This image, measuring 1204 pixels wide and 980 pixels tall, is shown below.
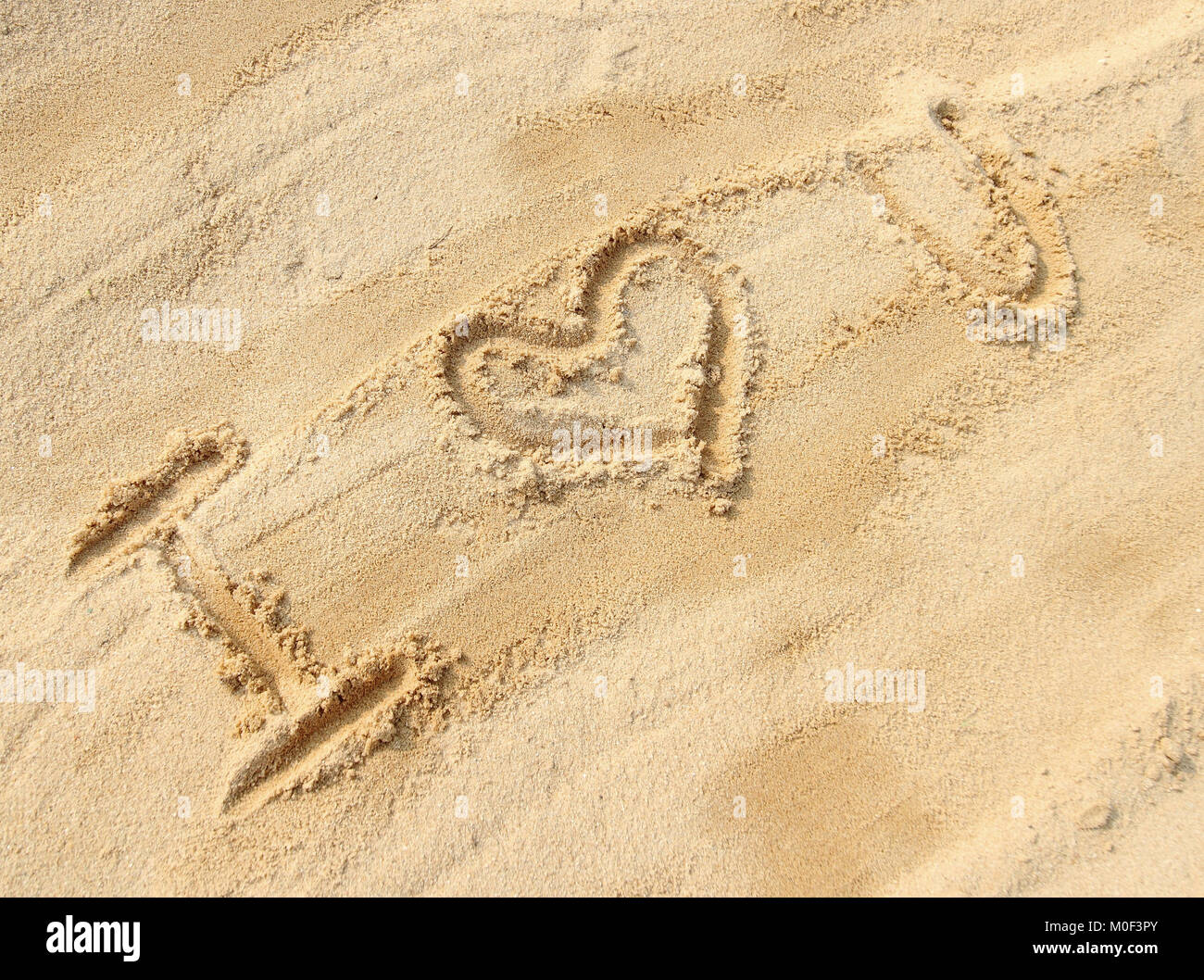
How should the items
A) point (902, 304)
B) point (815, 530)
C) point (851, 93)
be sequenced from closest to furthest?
point (815, 530)
point (902, 304)
point (851, 93)

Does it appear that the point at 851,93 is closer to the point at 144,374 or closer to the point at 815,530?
the point at 815,530

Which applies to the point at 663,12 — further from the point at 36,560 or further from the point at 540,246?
the point at 36,560

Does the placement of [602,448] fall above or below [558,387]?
below

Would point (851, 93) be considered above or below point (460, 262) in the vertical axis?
above

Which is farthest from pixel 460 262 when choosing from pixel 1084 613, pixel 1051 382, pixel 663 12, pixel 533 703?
pixel 1084 613

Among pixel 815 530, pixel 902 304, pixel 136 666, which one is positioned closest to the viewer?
pixel 136 666

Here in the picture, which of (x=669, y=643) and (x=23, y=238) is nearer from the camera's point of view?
(x=669, y=643)

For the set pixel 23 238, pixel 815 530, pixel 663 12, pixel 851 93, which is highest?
pixel 663 12
